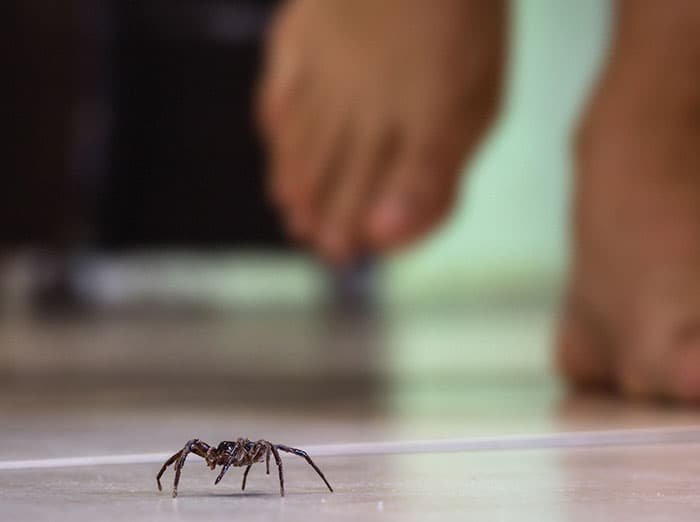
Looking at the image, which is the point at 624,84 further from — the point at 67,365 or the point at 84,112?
the point at 84,112

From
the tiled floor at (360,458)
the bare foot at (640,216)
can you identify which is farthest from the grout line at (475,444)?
the bare foot at (640,216)

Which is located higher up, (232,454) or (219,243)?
(219,243)

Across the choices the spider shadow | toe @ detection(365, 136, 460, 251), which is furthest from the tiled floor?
toe @ detection(365, 136, 460, 251)

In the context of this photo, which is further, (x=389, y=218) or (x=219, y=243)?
(x=219, y=243)

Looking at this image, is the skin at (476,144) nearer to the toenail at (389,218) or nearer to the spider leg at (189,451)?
the toenail at (389,218)

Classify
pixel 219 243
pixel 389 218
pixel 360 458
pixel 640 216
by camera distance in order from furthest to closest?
pixel 219 243, pixel 389 218, pixel 640 216, pixel 360 458

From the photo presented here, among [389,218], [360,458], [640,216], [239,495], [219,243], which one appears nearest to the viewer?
[239,495]

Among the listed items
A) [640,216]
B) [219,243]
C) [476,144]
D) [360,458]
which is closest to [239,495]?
[360,458]

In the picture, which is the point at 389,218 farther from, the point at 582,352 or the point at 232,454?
the point at 232,454
